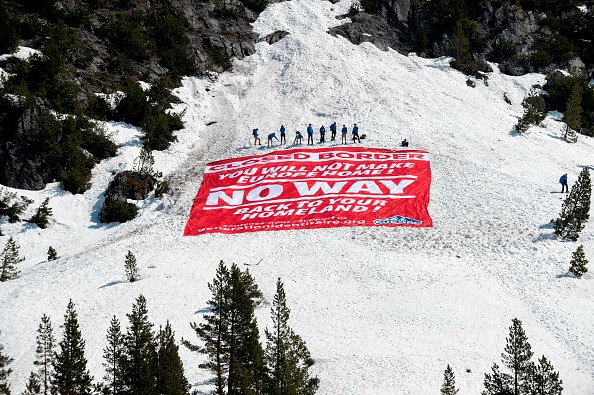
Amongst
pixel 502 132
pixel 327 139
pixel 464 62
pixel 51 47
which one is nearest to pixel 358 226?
pixel 327 139

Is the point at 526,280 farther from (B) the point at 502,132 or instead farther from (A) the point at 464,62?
(A) the point at 464,62

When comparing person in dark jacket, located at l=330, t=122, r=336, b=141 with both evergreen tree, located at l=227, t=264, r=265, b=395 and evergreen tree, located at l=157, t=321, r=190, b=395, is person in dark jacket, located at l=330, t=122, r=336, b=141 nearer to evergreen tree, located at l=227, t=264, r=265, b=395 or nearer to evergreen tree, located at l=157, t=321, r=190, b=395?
evergreen tree, located at l=227, t=264, r=265, b=395

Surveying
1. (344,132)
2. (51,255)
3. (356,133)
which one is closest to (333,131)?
(344,132)

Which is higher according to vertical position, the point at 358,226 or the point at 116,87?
the point at 116,87

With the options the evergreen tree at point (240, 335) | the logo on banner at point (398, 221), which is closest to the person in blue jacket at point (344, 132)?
the logo on banner at point (398, 221)

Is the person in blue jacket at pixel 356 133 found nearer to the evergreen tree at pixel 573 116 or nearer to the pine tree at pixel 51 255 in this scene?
the evergreen tree at pixel 573 116

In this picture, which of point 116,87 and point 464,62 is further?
point 464,62

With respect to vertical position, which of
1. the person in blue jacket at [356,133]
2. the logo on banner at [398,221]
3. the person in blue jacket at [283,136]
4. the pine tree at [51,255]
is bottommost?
the logo on banner at [398,221]
